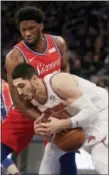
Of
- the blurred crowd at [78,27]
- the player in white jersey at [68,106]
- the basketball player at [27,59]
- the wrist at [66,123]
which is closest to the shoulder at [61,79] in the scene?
the player in white jersey at [68,106]

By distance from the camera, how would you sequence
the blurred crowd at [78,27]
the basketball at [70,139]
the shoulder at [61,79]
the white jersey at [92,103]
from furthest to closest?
the blurred crowd at [78,27] < the basketball at [70,139] < the white jersey at [92,103] < the shoulder at [61,79]

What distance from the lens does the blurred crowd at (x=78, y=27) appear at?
7.36 metres

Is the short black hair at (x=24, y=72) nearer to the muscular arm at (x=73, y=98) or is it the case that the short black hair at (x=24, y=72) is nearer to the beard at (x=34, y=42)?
the muscular arm at (x=73, y=98)

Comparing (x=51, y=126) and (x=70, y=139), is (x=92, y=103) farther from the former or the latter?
(x=51, y=126)

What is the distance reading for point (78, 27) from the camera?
760 centimetres

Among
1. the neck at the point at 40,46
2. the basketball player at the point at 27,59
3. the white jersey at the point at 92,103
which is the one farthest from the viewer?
the neck at the point at 40,46

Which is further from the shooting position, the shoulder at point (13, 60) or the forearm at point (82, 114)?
the shoulder at point (13, 60)

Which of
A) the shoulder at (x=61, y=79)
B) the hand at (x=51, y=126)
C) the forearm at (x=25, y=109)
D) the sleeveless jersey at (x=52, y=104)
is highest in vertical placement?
the shoulder at (x=61, y=79)

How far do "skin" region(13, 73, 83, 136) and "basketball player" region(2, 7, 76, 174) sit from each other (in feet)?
1.47

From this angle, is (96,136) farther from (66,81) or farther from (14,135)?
(14,135)

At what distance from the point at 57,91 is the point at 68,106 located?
0.13 metres

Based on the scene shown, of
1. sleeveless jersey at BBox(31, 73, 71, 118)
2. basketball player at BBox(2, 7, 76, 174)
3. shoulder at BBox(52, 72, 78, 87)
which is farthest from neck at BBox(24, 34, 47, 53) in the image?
shoulder at BBox(52, 72, 78, 87)

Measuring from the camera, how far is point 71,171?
4.08m

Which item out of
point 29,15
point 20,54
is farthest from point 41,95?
point 29,15
